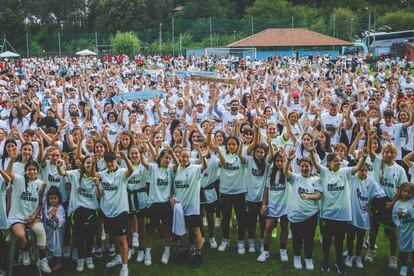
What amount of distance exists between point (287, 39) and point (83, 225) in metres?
51.0

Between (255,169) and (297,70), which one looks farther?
(297,70)

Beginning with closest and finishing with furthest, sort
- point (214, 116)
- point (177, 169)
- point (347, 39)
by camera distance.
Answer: point (177, 169), point (214, 116), point (347, 39)

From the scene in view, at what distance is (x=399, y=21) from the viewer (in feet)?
214

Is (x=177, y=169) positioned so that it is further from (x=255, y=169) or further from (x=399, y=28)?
(x=399, y=28)

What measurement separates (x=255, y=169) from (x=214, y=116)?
4009mm

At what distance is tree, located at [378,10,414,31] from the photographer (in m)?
64.8

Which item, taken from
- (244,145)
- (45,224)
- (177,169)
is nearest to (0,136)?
(45,224)

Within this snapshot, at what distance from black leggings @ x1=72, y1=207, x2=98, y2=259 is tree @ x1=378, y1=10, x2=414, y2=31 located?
67032 millimetres

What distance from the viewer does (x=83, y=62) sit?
119ft

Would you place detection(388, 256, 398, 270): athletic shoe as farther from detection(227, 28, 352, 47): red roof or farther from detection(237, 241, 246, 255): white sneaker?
detection(227, 28, 352, 47): red roof

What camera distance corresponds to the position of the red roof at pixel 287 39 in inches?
2096

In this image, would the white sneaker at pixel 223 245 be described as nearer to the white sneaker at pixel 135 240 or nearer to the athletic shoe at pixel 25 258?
the white sneaker at pixel 135 240

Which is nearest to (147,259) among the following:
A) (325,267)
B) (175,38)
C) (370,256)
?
(325,267)

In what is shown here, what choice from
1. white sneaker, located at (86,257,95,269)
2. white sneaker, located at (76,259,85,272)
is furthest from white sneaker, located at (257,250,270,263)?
white sneaker, located at (76,259,85,272)
